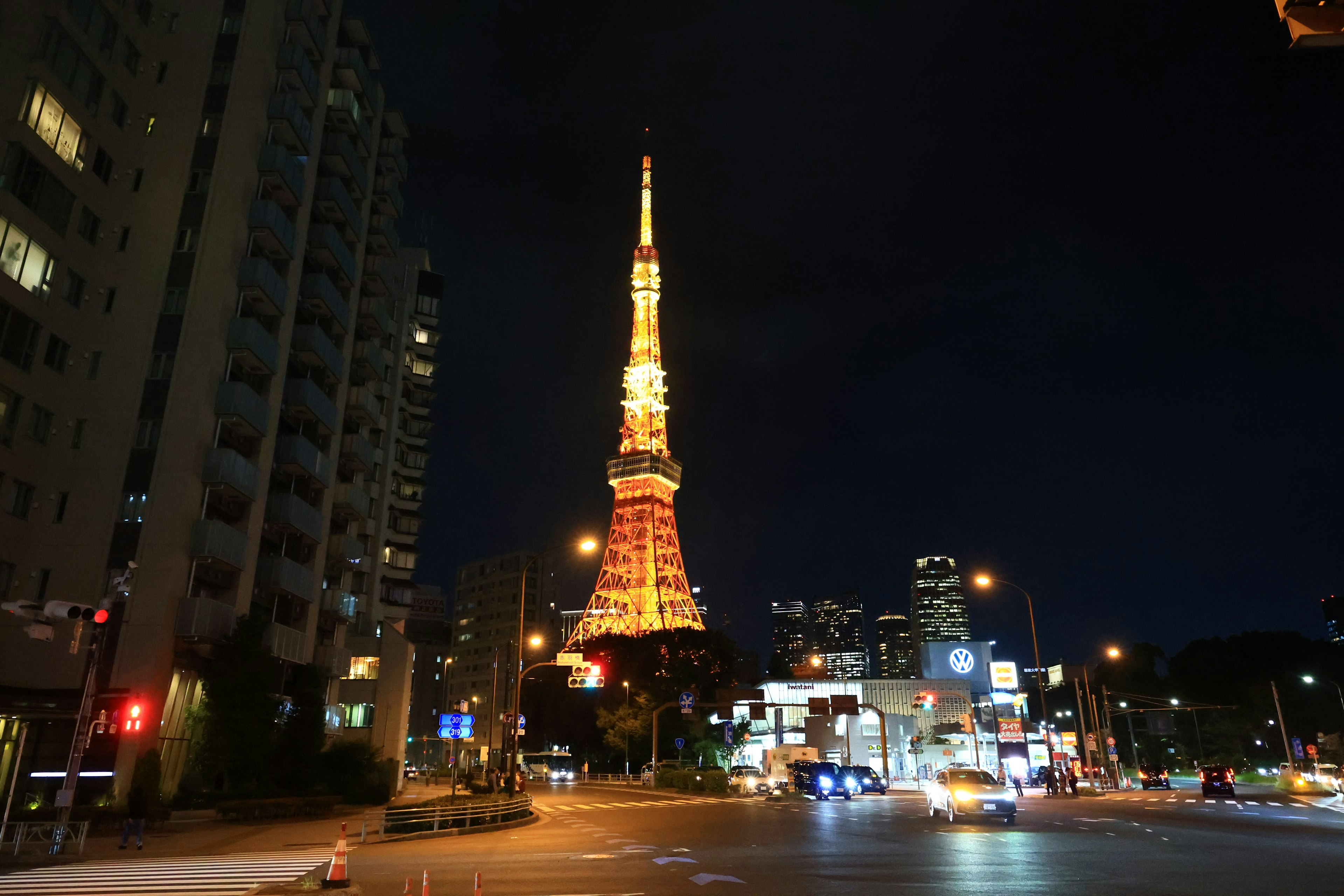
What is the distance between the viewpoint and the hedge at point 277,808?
107 feet

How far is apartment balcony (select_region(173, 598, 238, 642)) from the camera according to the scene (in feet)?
111

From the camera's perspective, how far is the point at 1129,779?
2434 inches

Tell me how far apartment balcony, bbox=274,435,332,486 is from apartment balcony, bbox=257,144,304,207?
1179cm

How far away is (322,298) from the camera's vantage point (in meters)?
46.2

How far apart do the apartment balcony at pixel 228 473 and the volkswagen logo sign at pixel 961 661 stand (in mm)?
67377

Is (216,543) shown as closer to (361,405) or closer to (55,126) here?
(55,126)

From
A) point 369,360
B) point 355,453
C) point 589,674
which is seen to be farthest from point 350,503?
point 589,674

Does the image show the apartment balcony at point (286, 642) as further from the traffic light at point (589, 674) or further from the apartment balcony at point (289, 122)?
the apartment balcony at point (289, 122)

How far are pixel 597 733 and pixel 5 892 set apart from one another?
79.9 meters

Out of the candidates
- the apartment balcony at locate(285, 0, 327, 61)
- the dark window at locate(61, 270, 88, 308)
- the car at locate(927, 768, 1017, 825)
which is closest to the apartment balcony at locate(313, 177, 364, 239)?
the apartment balcony at locate(285, 0, 327, 61)

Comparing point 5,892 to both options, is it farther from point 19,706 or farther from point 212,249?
point 212,249

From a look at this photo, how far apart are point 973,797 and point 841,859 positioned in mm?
9598

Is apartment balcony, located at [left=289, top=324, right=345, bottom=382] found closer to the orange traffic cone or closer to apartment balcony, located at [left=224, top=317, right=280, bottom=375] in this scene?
apartment balcony, located at [left=224, top=317, right=280, bottom=375]

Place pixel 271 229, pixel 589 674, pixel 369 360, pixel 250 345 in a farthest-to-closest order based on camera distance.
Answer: pixel 369 360 → pixel 589 674 → pixel 271 229 → pixel 250 345
